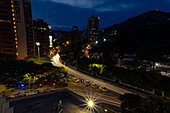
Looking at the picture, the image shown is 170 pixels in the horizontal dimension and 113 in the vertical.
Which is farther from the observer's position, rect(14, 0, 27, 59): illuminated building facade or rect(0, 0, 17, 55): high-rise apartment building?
rect(14, 0, 27, 59): illuminated building facade

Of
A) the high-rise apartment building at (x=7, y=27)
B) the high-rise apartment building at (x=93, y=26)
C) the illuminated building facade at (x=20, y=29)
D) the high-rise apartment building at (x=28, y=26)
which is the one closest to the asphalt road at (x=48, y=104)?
the high-rise apartment building at (x=7, y=27)

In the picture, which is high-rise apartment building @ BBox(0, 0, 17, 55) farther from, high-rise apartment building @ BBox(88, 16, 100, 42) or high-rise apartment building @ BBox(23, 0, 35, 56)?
high-rise apartment building @ BBox(88, 16, 100, 42)

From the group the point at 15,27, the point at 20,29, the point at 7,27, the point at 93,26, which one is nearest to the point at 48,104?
the point at 20,29

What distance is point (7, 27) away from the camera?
58.3m

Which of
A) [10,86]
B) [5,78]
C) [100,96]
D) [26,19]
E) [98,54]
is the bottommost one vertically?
[100,96]

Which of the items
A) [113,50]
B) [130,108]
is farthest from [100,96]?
[113,50]

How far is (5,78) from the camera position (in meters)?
29.0

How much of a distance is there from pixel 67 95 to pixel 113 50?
4009cm

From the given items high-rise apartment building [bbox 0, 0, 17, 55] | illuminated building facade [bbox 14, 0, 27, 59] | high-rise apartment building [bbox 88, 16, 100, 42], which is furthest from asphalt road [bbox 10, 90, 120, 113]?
high-rise apartment building [bbox 88, 16, 100, 42]

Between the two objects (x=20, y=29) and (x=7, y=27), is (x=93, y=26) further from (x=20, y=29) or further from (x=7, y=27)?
(x=7, y=27)

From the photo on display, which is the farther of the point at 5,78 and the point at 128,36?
the point at 128,36

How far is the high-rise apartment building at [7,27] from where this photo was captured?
5644 cm

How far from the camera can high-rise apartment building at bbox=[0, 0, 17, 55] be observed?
56438 mm

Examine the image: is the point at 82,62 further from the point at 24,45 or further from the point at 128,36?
the point at 128,36
